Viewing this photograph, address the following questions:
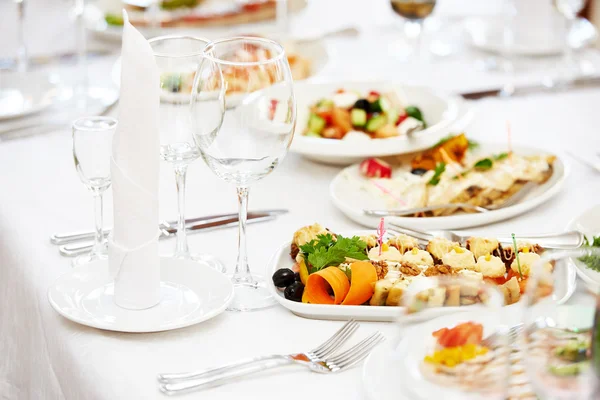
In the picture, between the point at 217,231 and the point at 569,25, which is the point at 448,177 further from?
the point at 569,25

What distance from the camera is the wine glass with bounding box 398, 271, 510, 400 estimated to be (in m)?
0.78

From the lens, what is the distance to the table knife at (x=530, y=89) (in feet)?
7.43

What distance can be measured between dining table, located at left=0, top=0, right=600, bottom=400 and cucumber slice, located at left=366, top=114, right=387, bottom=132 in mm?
136

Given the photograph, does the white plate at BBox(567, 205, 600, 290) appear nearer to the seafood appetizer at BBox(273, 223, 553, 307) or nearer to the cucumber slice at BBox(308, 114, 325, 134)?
the seafood appetizer at BBox(273, 223, 553, 307)

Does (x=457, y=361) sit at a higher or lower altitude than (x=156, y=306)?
higher

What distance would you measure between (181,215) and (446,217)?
0.46 metres

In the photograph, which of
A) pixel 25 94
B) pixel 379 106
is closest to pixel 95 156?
pixel 379 106

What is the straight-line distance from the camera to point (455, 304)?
0.85 meters

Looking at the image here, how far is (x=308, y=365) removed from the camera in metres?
1.02

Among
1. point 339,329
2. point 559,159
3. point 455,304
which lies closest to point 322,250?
point 339,329

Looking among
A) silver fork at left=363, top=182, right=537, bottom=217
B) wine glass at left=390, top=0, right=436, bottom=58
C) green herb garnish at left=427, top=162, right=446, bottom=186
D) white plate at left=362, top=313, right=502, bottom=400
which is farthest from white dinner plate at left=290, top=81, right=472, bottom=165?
white plate at left=362, top=313, right=502, bottom=400

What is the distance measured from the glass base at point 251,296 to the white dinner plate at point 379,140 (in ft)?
1.74

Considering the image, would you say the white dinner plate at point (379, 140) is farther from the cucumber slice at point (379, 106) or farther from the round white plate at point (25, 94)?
the round white plate at point (25, 94)

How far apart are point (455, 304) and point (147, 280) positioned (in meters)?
0.46
